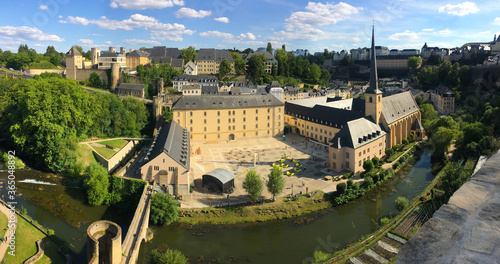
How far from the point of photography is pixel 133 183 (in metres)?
29.9

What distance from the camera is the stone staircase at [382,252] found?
20.1 m

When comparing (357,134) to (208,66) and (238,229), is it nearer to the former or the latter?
(238,229)

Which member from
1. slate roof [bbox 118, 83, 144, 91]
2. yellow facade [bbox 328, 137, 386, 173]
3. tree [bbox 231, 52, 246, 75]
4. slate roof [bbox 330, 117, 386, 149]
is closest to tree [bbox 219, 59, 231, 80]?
tree [bbox 231, 52, 246, 75]

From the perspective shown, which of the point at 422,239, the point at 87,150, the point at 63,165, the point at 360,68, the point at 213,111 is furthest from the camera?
the point at 360,68

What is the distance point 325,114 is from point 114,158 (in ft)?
100

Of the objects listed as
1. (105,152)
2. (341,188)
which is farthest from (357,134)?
(105,152)

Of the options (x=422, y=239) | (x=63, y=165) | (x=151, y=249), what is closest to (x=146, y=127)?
(x=63, y=165)

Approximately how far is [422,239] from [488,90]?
278 ft

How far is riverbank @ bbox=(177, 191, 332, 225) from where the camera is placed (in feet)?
89.2

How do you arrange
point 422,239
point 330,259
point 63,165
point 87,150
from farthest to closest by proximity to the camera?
point 87,150, point 63,165, point 330,259, point 422,239

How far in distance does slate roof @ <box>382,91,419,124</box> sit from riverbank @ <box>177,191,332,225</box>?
872 inches

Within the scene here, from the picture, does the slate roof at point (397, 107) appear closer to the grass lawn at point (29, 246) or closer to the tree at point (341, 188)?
the tree at point (341, 188)

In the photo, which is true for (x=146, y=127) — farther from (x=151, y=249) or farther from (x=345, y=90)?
(x=345, y=90)

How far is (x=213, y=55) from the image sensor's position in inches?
3406
